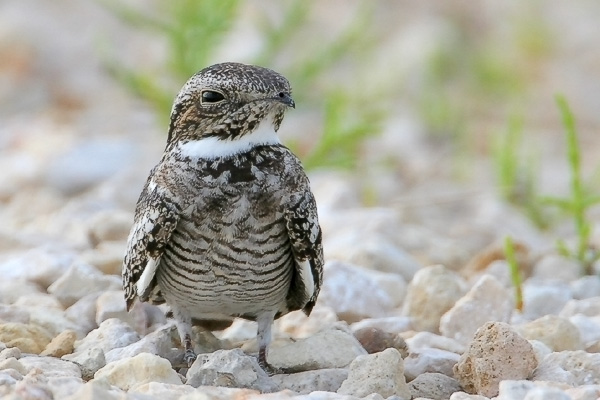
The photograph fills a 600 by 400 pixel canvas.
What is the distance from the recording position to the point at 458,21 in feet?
41.4

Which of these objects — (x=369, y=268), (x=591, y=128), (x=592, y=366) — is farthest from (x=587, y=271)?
(x=591, y=128)

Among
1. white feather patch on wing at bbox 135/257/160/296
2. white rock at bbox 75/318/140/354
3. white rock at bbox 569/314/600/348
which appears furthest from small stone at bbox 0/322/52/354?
white rock at bbox 569/314/600/348

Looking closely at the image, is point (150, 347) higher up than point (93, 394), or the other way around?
point (150, 347)

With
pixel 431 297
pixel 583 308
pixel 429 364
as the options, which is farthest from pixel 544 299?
pixel 429 364

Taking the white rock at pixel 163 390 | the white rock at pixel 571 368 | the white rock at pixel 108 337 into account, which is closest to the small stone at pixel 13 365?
the white rock at pixel 163 390

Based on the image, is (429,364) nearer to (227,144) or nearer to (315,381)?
(315,381)

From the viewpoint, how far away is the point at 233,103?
13.5ft

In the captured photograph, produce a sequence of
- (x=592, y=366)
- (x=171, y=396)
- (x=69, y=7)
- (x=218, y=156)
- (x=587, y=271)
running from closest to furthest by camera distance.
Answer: (x=171, y=396), (x=592, y=366), (x=218, y=156), (x=587, y=271), (x=69, y=7)

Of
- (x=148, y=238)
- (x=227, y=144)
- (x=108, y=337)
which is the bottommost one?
(x=108, y=337)

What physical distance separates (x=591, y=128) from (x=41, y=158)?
189 inches

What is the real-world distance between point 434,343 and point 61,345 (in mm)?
1346

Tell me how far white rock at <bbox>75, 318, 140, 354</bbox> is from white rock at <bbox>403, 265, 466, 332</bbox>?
1170 millimetres

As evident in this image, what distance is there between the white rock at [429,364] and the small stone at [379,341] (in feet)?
0.47

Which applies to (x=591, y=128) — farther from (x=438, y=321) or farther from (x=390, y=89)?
(x=438, y=321)
